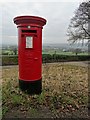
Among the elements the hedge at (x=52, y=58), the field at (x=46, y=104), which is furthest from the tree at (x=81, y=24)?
the field at (x=46, y=104)

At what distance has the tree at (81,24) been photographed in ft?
52.7

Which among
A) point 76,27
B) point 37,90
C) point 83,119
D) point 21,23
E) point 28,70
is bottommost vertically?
point 83,119

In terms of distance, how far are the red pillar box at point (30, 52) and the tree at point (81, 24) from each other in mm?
12991

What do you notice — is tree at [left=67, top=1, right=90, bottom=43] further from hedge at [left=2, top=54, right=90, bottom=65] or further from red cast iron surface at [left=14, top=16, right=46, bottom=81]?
red cast iron surface at [left=14, top=16, right=46, bottom=81]

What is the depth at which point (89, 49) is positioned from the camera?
52.3ft

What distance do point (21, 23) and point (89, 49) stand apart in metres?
12.8

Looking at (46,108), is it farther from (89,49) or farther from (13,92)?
(89,49)

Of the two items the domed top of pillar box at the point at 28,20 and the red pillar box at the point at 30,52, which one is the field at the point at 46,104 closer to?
the red pillar box at the point at 30,52

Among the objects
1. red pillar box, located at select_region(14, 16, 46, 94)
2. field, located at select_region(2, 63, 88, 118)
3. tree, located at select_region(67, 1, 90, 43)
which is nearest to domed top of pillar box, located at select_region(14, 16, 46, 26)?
red pillar box, located at select_region(14, 16, 46, 94)

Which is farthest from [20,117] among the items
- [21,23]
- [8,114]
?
[21,23]

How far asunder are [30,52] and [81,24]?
13542 mm

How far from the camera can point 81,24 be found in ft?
54.6

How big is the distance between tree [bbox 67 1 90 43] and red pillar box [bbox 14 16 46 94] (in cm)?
1299

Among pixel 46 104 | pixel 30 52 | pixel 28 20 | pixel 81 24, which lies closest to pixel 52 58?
pixel 81 24
